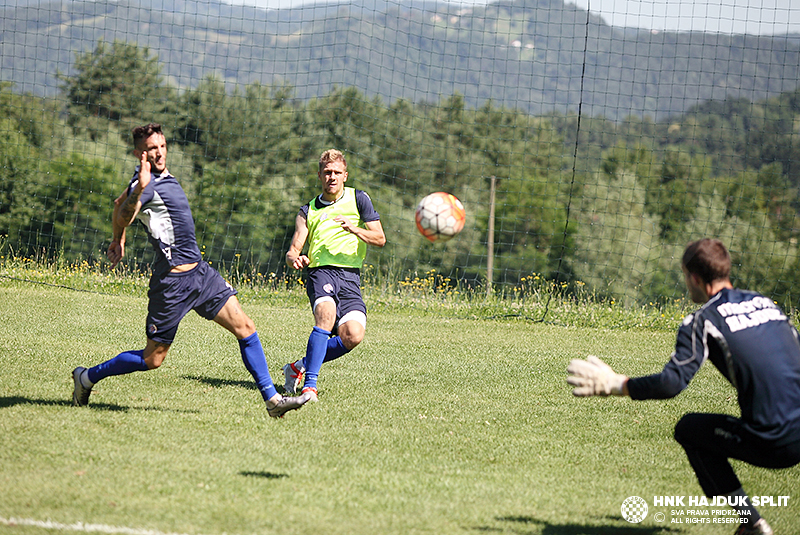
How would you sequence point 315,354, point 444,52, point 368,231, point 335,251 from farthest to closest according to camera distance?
point 444,52
point 335,251
point 368,231
point 315,354

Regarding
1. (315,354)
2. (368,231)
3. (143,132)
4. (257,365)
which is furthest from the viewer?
(368,231)

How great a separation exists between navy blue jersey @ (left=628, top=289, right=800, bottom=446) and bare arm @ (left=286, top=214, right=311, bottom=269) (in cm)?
327

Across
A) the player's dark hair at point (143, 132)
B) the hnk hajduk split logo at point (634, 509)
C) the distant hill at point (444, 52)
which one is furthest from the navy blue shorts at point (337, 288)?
the distant hill at point (444, 52)

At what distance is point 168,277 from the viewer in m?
5.04

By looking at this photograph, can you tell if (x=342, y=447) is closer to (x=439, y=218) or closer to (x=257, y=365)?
(x=257, y=365)

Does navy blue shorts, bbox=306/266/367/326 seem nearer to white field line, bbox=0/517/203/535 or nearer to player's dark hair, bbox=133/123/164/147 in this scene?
player's dark hair, bbox=133/123/164/147

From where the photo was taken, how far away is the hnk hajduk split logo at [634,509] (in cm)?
379

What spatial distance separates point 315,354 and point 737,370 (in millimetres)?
3462

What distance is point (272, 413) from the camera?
5.03m

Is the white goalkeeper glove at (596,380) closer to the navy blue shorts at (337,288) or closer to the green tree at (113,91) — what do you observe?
the navy blue shorts at (337,288)

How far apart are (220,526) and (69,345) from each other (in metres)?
4.89

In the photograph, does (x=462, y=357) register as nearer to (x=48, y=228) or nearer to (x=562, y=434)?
(x=562, y=434)

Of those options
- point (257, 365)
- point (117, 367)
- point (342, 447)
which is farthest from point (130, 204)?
point (342, 447)

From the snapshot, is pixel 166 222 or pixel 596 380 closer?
pixel 596 380
